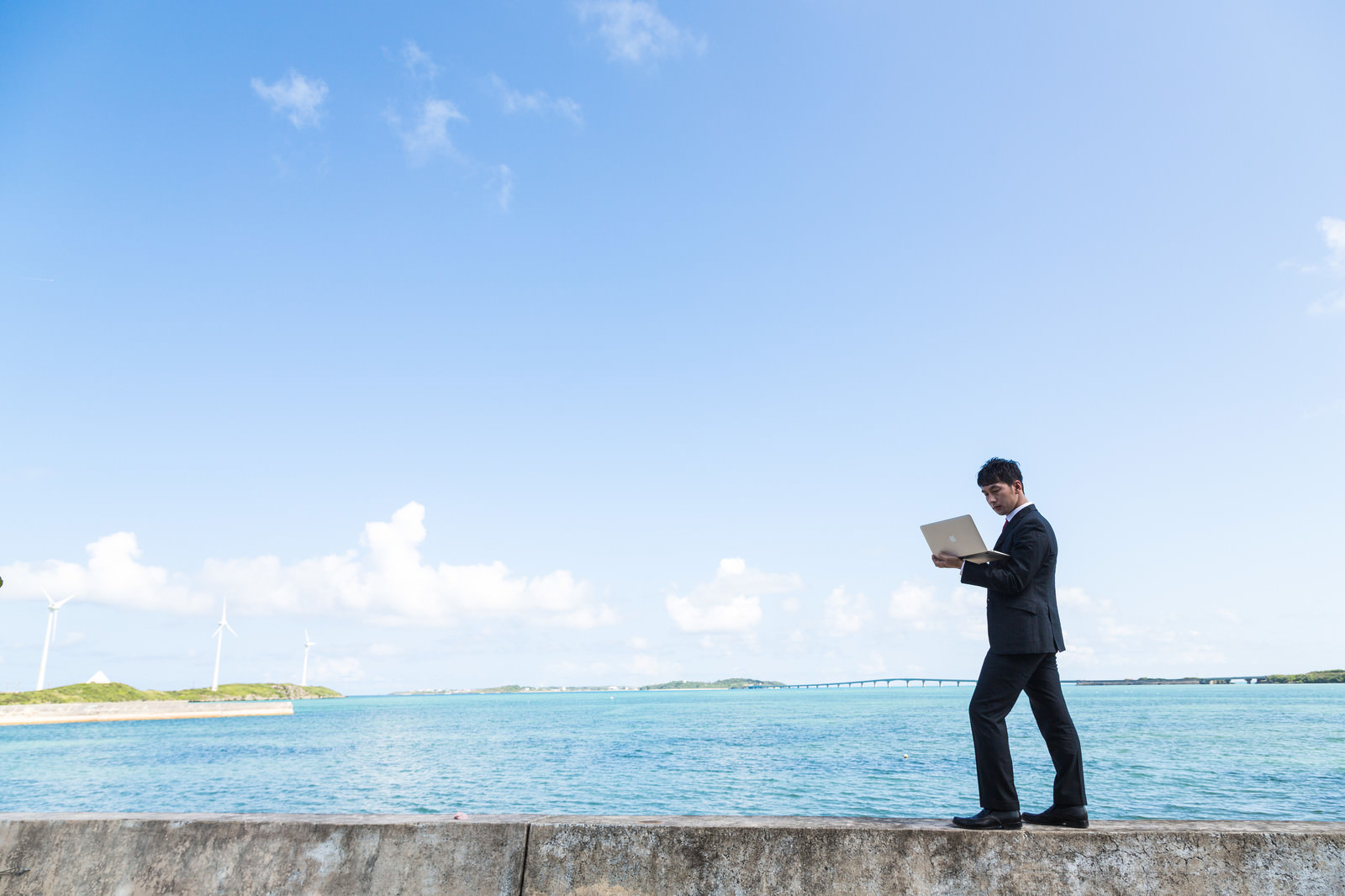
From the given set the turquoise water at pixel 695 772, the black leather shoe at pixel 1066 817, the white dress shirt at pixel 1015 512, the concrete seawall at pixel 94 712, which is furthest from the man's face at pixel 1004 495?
the concrete seawall at pixel 94 712

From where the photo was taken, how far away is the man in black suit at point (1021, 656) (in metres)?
4.06

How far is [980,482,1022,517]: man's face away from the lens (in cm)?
468

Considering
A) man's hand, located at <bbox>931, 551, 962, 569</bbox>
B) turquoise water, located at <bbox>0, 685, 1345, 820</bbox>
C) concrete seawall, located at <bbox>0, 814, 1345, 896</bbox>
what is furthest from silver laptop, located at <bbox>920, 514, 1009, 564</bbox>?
turquoise water, located at <bbox>0, 685, 1345, 820</bbox>

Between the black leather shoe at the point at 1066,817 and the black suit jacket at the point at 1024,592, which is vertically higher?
the black suit jacket at the point at 1024,592

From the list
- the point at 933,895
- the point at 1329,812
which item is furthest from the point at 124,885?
the point at 1329,812

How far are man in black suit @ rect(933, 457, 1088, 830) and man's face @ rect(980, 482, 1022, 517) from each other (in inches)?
5.1

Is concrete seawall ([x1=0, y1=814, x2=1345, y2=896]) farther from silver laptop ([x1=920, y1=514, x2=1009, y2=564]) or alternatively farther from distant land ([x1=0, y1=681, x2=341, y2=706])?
distant land ([x1=0, y1=681, x2=341, y2=706])

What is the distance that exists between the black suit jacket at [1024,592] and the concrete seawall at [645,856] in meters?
0.96

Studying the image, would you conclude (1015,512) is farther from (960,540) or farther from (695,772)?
(695,772)

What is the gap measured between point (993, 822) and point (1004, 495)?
1874 mm

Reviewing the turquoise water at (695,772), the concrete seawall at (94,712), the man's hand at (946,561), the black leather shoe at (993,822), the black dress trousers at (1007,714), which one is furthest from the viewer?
the concrete seawall at (94,712)

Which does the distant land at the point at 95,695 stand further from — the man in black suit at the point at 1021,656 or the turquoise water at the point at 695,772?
the man in black suit at the point at 1021,656

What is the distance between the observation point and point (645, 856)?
12.1ft

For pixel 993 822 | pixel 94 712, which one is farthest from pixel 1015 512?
pixel 94 712
